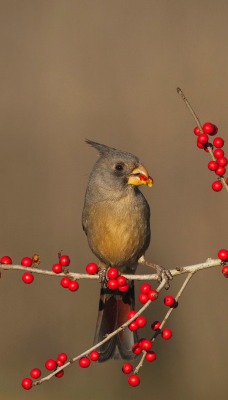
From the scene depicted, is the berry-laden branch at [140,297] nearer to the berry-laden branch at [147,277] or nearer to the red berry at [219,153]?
the berry-laden branch at [147,277]

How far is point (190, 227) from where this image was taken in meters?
7.54

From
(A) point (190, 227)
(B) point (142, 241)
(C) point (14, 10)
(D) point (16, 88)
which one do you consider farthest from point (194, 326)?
(C) point (14, 10)

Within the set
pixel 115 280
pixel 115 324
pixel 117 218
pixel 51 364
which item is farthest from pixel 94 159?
pixel 51 364

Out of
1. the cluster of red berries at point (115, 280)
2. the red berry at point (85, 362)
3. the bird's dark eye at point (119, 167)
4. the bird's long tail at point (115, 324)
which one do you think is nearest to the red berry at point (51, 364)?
the red berry at point (85, 362)

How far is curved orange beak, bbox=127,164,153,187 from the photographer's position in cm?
423

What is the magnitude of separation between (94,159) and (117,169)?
362 cm

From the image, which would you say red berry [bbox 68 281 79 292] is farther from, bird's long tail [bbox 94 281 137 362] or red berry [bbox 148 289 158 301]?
bird's long tail [bbox 94 281 137 362]

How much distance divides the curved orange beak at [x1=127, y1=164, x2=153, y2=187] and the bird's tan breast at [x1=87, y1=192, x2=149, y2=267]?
0.14m

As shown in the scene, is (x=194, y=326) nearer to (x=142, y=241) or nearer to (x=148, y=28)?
(x=142, y=241)

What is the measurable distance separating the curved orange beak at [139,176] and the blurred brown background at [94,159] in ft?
8.18

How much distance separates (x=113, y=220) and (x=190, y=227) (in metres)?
3.15

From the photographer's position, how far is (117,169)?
4.43 metres

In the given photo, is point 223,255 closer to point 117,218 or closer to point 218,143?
point 218,143

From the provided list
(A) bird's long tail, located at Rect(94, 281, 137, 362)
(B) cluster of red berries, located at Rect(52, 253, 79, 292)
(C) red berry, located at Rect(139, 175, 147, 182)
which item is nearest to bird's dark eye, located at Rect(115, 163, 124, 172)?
(C) red berry, located at Rect(139, 175, 147, 182)
